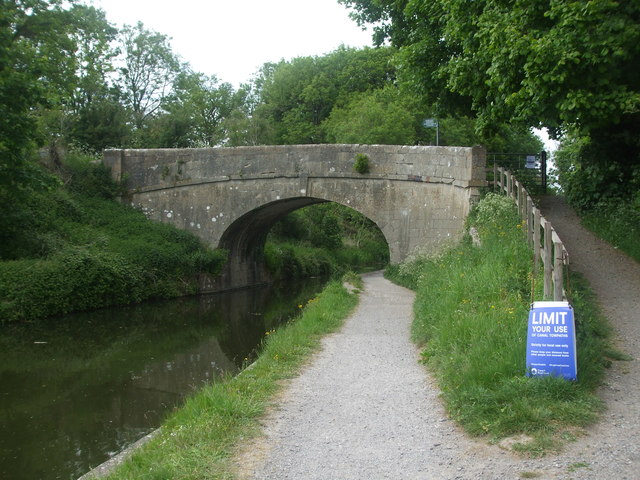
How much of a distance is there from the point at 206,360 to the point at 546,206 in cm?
859

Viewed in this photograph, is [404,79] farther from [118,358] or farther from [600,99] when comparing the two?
[118,358]

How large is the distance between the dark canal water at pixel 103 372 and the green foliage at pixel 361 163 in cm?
379

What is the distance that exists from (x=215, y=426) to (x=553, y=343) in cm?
248

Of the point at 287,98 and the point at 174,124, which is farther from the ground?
the point at 287,98

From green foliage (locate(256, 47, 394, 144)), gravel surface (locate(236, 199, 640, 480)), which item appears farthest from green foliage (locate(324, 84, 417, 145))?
gravel surface (locate(236, 199, 640, 480))

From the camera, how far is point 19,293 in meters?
12.1

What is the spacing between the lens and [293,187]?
16406mm

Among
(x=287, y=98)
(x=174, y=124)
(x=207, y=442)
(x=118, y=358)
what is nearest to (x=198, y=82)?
(x=287, y=98)

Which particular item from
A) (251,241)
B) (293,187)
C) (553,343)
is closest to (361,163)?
(293,187)

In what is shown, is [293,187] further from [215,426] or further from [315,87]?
[315,87]

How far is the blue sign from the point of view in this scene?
14.5 feet

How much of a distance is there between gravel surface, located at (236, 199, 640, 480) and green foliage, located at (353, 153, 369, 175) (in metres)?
8.53

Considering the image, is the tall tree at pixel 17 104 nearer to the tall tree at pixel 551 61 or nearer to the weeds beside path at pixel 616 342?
the tall tree at pixel 551 61

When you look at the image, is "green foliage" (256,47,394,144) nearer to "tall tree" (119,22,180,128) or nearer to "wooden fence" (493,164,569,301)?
"tall tree" (119,22,180,128)
